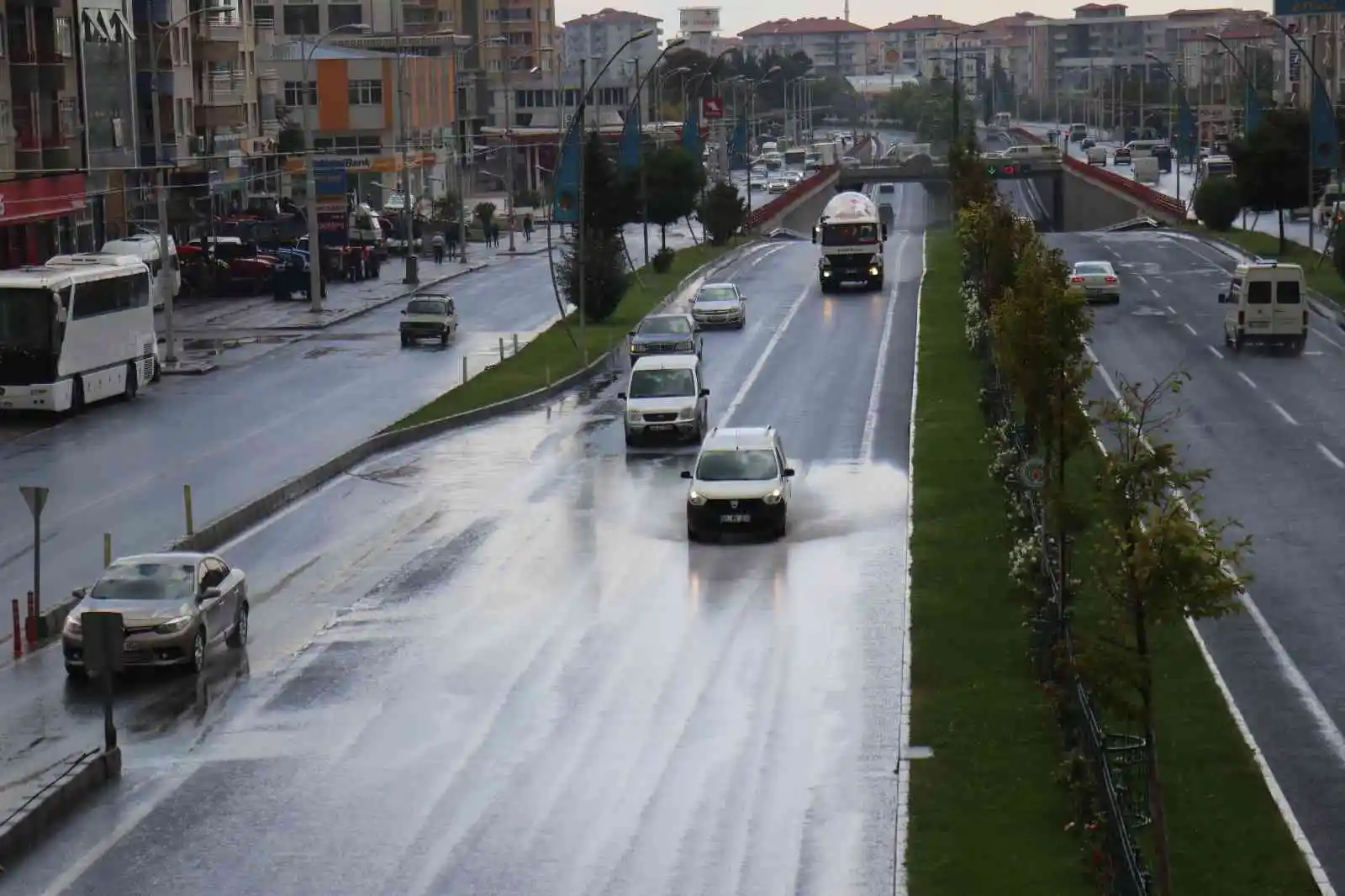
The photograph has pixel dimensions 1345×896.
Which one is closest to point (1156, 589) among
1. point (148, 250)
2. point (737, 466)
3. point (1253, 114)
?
point (737, 466)

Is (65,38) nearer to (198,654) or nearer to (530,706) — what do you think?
(198,654)

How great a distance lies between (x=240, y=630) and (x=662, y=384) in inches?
740

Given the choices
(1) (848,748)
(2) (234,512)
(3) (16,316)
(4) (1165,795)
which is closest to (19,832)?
(1) (848,748)

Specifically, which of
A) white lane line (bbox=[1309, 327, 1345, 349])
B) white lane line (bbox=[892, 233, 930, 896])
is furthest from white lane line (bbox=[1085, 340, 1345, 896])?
white lane line (bbox=[1309, 327, 1345, 349])

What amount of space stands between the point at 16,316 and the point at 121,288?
4.23 metres

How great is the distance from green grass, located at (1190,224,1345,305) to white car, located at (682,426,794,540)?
33.6 m

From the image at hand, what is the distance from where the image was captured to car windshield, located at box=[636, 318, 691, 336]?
59.1m

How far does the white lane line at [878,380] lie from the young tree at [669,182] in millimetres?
21456

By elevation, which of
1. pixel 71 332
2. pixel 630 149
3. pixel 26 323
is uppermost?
pixel 630 149

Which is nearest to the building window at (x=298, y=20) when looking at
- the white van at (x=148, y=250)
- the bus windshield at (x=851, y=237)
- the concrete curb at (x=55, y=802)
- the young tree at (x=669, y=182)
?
the young tree at (x=669, y=182)

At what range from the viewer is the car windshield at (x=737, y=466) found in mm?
35812

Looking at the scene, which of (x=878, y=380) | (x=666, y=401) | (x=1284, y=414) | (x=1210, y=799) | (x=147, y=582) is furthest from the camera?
(x=878, y=380)

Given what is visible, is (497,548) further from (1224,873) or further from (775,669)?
(1224,873)

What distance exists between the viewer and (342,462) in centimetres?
4297
